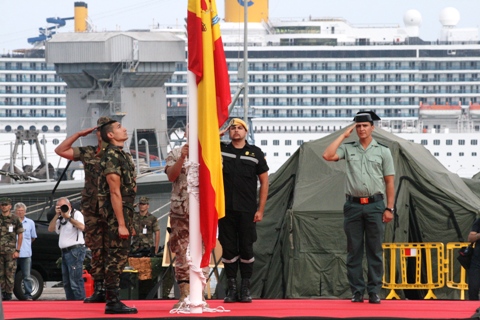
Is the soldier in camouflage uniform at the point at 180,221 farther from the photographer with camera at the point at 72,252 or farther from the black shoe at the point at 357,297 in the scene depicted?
the photographer with camera at the point at 72,252

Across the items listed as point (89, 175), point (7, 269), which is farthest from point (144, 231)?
point (89, 175)

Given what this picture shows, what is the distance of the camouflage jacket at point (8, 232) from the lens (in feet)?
40.8

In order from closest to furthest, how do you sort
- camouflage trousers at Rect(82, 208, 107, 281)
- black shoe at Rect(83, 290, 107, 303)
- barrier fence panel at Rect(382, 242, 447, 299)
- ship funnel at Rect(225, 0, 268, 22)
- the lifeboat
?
camouflage trousers at Rect(82, 208, 107, 281) → black shoe at Rect(83, 290, 107, 303) → barrier fence panel at Rect(382, 242, 447, 299) → the lifeboat → ship funnel at Rect(225, 0, 268, 22)

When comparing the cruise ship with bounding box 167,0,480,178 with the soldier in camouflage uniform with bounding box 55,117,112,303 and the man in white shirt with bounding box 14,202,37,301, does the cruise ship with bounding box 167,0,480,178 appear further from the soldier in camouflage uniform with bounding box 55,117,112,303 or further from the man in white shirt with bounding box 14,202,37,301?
the soldier in camouflage uniform with bounding box 55,117,112,303

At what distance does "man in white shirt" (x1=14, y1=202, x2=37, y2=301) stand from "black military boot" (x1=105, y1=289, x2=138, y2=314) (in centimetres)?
634

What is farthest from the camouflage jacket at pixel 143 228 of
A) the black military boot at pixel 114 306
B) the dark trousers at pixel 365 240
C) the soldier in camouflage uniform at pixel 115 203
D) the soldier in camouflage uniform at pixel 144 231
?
the black military boot at pixel 114 306

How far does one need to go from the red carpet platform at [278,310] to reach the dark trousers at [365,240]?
154 mm

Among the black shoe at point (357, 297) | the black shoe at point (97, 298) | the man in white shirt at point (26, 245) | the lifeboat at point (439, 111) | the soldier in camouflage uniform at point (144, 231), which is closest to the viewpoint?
the black shoe at point (357, 297)

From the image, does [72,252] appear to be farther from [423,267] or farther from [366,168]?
[366,168]

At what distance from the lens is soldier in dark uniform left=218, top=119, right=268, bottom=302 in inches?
290

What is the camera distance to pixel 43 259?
1440 centimetres

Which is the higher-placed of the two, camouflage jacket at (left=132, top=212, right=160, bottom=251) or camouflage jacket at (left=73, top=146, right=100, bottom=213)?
camouflage jacket at (left=73, top=146, right=100, bottom=213)

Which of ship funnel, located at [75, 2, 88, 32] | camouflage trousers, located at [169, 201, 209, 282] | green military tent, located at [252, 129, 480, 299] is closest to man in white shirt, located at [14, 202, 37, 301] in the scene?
green military tent, located at [252, 129, 480, 299]

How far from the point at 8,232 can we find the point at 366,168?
6.21 metres
